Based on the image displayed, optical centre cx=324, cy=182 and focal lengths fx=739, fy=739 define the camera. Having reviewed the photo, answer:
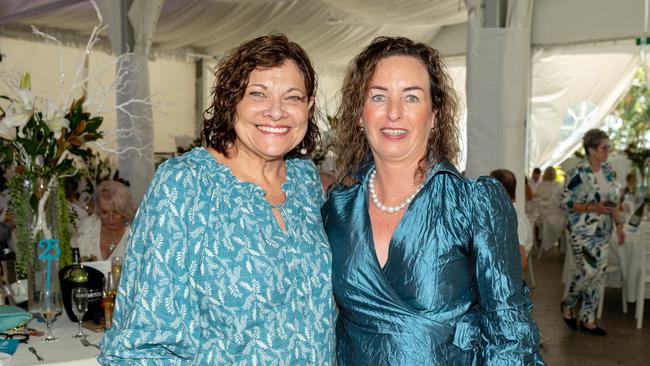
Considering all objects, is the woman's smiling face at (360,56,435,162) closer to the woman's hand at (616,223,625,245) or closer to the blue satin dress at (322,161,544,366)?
the blue satin dress at (322,161,544,366)

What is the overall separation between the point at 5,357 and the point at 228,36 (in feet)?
31.4

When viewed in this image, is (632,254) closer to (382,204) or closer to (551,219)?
(551,219)

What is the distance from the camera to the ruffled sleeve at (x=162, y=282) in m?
1.50

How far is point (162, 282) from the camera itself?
59.0 inches

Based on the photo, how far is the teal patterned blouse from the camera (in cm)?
150

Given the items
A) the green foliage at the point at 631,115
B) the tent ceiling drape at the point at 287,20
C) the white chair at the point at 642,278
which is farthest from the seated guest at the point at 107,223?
the green foliage at the point at 631,115

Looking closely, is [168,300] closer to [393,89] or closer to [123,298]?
[123,298]

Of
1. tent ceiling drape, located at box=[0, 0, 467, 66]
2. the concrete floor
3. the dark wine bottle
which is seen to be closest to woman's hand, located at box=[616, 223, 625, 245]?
the dark wine bottle

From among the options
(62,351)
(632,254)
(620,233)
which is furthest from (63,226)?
(632,254)

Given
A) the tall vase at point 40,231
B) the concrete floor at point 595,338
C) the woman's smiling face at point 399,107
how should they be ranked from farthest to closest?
1. the concrete floor at point 595,338
2. the tall vase at point 40,231
3. the woman's smiling face at point 399,107

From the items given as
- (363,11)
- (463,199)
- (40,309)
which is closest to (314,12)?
(363,11)

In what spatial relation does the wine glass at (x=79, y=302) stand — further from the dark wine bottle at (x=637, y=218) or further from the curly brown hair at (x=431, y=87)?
the dark wine bottle at (x=637, y=218)

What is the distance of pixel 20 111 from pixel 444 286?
5.98ft

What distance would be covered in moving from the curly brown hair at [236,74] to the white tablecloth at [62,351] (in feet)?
3.05
